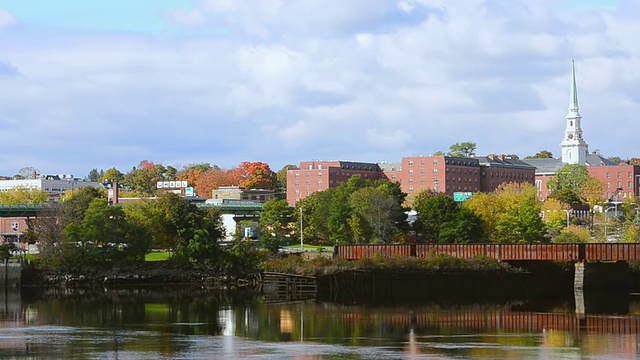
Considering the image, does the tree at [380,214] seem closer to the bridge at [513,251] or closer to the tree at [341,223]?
the tree at [341,223]

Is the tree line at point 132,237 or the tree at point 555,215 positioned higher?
the tree at point 555,215

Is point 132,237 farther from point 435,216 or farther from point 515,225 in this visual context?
point 515,225

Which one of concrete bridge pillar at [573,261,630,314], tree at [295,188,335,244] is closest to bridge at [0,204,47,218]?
tree at [295,188,335,244]

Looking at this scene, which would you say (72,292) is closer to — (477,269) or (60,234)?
(60,234)

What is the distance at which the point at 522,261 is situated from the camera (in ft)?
343

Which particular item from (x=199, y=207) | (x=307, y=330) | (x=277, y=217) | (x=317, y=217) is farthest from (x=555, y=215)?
(x=307, y=330)

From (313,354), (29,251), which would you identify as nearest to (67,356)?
(313,354)

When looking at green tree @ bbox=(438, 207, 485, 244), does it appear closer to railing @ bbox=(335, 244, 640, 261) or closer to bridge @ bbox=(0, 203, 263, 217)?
railing @ bbox=(335, 244, 640, 261)

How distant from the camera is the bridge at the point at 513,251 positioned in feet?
323

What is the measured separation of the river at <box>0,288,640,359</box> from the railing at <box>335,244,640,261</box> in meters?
11.0

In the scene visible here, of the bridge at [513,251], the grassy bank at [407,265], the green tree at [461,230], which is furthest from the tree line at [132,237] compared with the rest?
the green tree at [461,230]

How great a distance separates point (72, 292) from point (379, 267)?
27336 mm

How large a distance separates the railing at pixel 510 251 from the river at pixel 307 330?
35.9 feet

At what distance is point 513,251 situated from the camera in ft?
335
